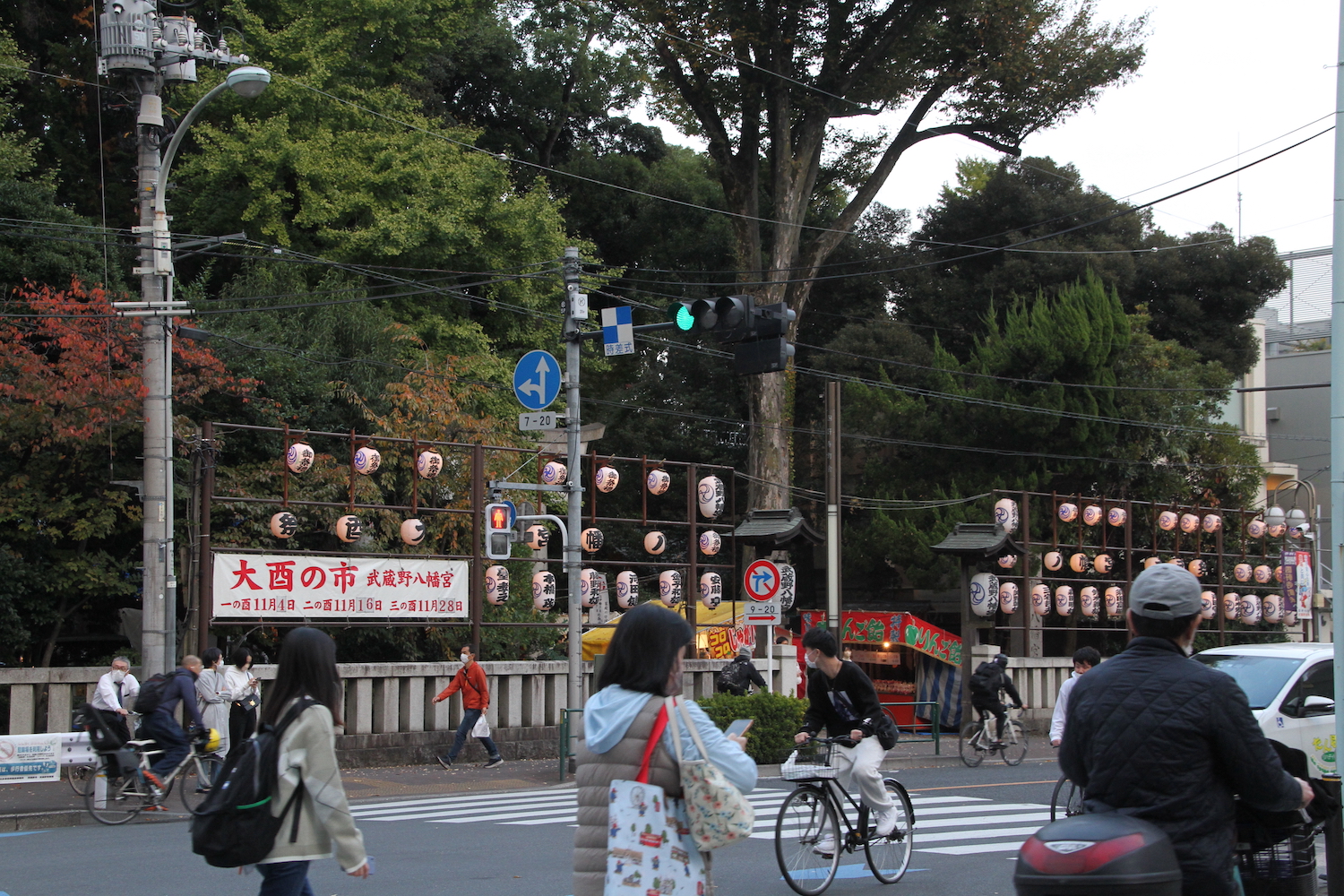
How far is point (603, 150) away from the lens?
43.2 m

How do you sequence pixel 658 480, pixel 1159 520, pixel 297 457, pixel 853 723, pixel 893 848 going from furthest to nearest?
pixel 1159 520 → pixel 658 480 → pixel 297 457 → pixel 893 848 → pixel 853 723

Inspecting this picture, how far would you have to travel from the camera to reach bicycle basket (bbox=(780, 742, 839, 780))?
9.02m

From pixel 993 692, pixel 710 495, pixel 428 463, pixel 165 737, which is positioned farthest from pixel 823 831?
pixel 710 495

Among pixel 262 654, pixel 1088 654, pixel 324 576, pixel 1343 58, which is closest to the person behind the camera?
pixel 1343 58

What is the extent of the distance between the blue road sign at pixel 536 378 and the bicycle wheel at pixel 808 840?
30.3ft

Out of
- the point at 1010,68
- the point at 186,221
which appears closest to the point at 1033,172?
the point at 1010,68

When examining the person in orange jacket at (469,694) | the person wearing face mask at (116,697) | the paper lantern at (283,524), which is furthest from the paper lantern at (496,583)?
the person wearing face mask at (116,697)

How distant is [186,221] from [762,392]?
14696 mm

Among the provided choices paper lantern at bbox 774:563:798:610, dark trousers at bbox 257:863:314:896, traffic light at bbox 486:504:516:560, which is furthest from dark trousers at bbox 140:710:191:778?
paper lantern at bbox 774:563:798:610

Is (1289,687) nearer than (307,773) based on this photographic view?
No

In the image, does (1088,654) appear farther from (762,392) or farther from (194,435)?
(762,392)

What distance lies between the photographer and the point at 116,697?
15930 millimetres

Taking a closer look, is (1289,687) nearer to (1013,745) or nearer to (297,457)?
(1013,745)

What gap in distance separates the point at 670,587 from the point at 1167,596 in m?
21.0
